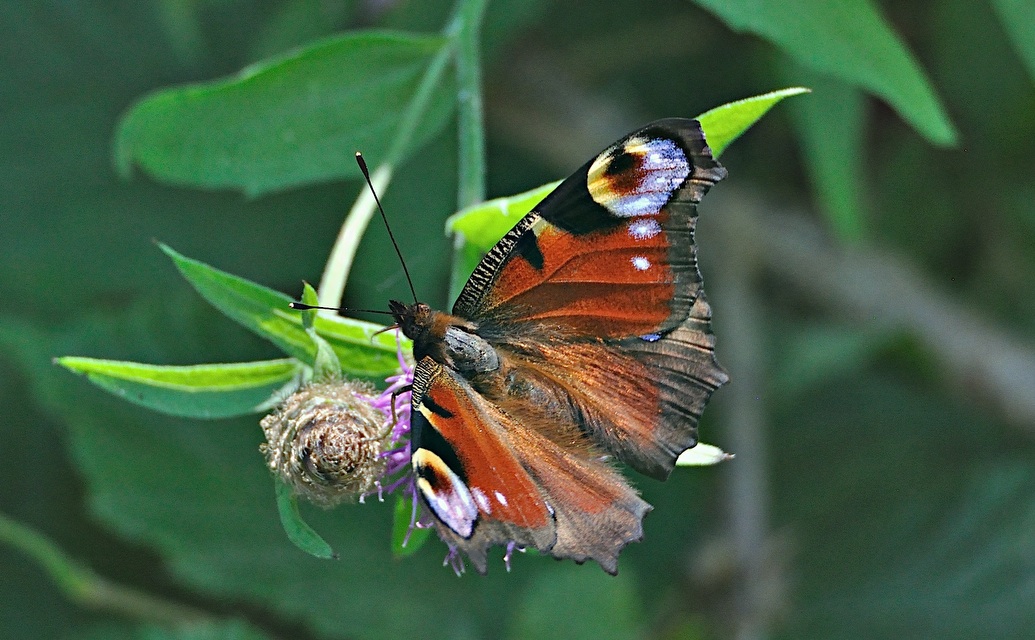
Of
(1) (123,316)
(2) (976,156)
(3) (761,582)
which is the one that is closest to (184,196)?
(1) (123,316)

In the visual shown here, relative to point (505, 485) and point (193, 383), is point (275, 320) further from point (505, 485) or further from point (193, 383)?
point (505, 485)

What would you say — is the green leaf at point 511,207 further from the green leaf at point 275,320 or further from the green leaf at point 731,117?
the green leaf at point 275,320

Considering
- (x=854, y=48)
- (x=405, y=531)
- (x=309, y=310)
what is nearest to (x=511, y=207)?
(x=309, y=310)

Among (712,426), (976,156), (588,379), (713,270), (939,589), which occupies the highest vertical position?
(976,156)

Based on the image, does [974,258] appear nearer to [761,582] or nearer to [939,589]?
[939,589]

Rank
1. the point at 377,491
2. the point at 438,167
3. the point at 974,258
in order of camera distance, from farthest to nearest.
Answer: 1. the point at 974,258
2. the point at 438,167
3. the point at 377,491

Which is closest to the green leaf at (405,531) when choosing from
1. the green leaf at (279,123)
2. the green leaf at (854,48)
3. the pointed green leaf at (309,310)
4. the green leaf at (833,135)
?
the pointed green leaf at (309,310)
